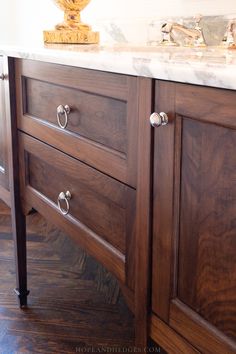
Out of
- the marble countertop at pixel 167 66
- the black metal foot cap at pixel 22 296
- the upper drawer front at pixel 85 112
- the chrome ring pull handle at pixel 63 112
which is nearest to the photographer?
the marble countertop at pixel 167 66

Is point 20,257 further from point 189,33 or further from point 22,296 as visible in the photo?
point 189,33

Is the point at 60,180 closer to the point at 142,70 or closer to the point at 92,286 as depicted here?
the point at 142,70

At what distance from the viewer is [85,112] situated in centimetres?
86

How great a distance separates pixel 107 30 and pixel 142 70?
3.12 feet

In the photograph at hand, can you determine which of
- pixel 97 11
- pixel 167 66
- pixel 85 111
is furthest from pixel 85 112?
pixel 97 11

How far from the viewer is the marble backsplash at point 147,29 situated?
1.12 meters

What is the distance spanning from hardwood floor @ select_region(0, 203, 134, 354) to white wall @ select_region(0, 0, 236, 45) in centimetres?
72

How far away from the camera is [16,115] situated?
1.13m

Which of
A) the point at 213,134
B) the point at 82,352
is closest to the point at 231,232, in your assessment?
the point at 213,134

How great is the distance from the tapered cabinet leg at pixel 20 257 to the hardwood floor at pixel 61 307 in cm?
4

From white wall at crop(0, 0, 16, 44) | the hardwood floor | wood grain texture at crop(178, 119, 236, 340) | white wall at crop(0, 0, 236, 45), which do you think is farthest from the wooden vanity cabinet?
white wall at crop(0, 0, 16, 44)

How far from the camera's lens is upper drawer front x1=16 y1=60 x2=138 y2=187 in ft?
2.45

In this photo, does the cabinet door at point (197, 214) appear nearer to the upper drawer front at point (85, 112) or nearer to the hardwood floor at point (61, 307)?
the upper drawer front at point (85, 112)

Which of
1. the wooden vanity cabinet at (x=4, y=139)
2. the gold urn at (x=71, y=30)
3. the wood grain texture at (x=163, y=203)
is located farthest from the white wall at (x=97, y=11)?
the wood grain texture at (x=163, y=203)
